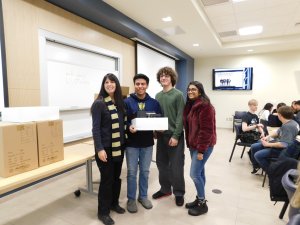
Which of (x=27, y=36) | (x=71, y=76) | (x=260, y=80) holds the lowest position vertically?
(x=71, y=76)

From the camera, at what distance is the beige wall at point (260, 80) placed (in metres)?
7.10

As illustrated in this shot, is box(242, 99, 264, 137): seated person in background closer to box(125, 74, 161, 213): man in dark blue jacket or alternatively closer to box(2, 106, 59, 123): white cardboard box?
box(125, 74, 161, 213): man in dark blue jacket

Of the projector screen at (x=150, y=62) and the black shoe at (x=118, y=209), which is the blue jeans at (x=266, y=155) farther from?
the projector screen at (x=150, y=62)

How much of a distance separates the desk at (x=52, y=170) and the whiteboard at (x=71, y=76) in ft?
3.02

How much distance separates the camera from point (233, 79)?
308 inches

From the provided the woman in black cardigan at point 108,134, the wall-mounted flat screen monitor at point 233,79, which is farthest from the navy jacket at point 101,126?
the wall-mounted flat screen monitor at point 233,79

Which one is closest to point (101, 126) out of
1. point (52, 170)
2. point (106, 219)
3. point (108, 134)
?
point (108, 134)

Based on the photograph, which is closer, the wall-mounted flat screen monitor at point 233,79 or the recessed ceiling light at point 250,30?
the recessed ceiling light at point 250,30

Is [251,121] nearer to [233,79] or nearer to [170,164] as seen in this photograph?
[170,164]

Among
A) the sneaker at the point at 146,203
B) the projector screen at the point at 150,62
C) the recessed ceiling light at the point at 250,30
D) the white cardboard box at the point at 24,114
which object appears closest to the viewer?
the white cardboard box at the point at 24,114

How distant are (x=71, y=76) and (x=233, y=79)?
6.31 m

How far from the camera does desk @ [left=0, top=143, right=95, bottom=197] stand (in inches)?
57.5

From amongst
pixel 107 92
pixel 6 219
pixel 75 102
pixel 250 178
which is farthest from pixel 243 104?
pixel 6 219

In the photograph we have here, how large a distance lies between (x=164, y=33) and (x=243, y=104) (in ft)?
15.0
